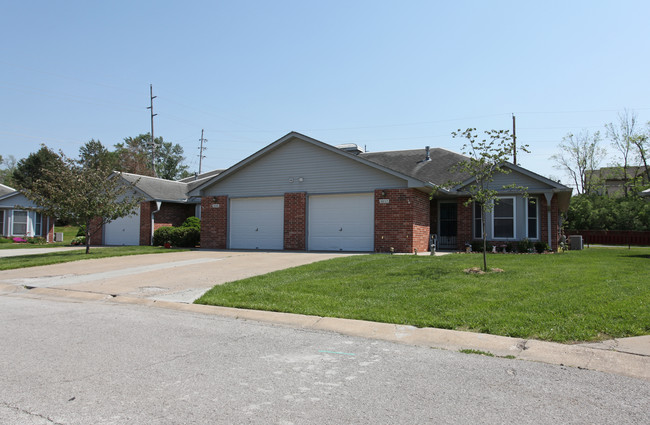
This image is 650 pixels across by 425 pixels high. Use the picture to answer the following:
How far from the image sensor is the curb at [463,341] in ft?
15.8

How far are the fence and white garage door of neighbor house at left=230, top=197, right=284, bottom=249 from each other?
24.2 meters

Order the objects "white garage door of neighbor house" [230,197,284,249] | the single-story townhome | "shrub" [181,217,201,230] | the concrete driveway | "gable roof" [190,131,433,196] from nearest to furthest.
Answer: the concrete driveway
"gable roof" [190,131,433,196]
the single-story townhome
"white garage door of neighbor house" [230,197,284,249]
"shrub" [181,217,201,230]

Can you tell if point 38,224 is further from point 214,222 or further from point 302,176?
point 302,176

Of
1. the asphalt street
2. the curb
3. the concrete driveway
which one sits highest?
the concrete driveway

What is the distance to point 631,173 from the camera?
54.8 metres

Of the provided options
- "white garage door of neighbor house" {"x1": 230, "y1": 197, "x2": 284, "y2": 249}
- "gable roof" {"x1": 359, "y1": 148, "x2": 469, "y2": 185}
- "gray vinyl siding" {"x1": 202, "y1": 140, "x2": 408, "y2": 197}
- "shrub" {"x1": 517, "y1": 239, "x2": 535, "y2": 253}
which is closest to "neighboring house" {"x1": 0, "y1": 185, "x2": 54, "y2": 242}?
"white garage door of neighbor house" {"x1": 230, "y1": 197, "x2": 284, "y2": 249}

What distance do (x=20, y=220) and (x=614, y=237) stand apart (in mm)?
41587

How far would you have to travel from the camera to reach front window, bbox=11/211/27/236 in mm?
32406

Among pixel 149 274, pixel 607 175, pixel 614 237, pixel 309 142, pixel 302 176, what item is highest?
pixel 607 175

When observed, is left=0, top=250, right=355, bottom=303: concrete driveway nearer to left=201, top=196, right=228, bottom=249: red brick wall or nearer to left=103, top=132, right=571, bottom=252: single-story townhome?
left=103, top=132, right=571, bottom=252: single-story townhome

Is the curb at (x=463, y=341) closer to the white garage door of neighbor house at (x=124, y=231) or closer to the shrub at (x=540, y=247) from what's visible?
the shrub at (x=540, y=247)

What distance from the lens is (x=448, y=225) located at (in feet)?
69.1

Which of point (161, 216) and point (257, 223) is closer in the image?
point (257, 223)

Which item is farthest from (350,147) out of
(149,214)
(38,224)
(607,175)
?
(607,175)
